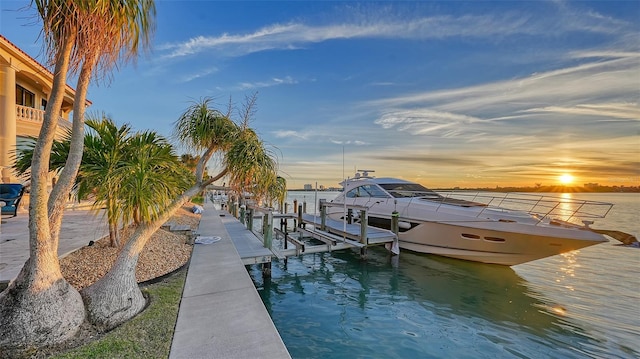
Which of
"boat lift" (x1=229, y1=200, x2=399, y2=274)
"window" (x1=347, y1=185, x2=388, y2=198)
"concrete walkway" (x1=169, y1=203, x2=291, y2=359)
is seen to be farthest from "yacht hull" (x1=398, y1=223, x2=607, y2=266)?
"concrete walkway" (x1=169, y1=203, x2=291, y2=359)

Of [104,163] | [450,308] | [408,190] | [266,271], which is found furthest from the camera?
[408,190]

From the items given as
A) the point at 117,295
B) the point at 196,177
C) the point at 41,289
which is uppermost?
the point at 196,177

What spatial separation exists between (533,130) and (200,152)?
14.1 metres

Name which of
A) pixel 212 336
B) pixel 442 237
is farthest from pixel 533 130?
pixel 212 336

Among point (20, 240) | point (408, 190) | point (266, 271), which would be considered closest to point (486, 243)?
point (408, 190)

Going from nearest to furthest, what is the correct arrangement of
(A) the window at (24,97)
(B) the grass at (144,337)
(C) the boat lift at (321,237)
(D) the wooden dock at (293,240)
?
(B) the grass at (144,337)
(D) the wooden dock at (293,240)
(C) the boat lift at (321,237)
(A) the window at (24,97)

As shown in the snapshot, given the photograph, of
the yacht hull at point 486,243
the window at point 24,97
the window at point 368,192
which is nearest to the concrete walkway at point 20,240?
the yacht hull at point 486,243

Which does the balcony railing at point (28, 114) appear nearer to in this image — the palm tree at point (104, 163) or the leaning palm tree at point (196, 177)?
the palm tree at point (104, 163)

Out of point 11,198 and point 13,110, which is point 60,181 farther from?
point 13,110

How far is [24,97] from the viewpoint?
16.4 metres

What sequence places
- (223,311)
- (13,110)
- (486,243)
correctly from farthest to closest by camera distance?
1. (13,110)
2. (486,243)
3. (223,311)

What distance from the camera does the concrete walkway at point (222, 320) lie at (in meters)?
2.94

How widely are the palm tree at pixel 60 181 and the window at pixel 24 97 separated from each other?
18.8 meters

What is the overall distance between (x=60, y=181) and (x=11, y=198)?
8.95m
